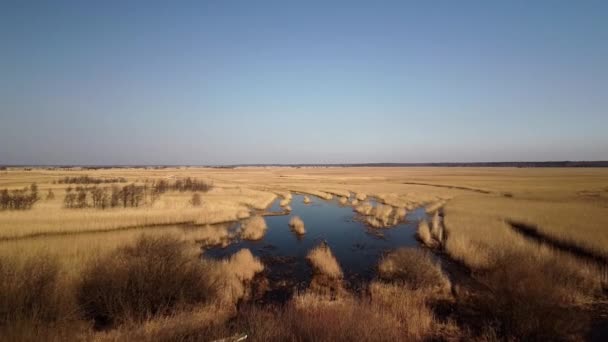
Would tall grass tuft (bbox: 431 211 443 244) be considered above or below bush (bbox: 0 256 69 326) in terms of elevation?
below

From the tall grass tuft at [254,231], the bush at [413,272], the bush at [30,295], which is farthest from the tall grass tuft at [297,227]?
the bush at [30,295]

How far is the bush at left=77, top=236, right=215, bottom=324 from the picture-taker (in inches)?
328

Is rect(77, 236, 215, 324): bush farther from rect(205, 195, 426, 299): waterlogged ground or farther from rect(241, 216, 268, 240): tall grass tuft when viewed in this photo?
rect(241, 216, 268, 240): tall grass tuft

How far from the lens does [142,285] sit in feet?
28.4

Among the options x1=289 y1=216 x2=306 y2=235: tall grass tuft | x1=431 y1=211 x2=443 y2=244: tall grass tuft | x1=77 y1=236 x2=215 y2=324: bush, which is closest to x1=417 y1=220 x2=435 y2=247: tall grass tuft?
x1=431 y1=211 x2=443 y2=244: tall grass tuft

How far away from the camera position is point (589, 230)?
1769cm

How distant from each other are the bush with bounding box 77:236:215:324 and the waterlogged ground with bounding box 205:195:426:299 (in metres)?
3.33

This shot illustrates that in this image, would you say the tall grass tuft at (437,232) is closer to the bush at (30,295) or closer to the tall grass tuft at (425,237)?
the tall grass tuft at (425,237)

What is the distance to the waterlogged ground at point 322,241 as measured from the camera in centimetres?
1326

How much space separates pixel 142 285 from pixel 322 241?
40.6 feet

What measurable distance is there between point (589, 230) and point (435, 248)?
9073 mm

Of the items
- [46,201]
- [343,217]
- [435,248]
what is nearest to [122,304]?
[435,248]

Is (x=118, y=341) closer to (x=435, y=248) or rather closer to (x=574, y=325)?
(x=574, y=325)

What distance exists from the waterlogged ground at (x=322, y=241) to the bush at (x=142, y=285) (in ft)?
10.9
